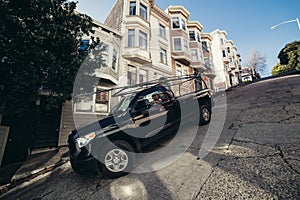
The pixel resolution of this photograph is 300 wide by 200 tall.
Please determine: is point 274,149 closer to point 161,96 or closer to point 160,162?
point 160,162

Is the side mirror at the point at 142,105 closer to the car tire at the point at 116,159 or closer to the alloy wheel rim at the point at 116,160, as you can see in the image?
the car tire at the point at 116,159

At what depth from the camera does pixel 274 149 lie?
3230 millimetres

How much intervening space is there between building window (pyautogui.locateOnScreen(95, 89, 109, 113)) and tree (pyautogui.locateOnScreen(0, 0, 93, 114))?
4.33 meters

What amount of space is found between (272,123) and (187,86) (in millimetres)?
13586

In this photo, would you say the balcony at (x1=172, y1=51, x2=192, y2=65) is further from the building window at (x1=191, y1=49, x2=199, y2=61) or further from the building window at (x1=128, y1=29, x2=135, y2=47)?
the building window at (x1=128, y1=29, x2=135, y2=47)

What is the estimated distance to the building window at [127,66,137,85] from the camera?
12.7 meters

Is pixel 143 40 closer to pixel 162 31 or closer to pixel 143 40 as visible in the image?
pixel 143 40

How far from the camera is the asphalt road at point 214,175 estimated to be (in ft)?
7.61

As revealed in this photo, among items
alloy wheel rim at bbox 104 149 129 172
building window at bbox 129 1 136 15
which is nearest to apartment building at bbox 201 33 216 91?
building window at bbox 129 1 136 15

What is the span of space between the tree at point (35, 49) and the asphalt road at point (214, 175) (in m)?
3.24

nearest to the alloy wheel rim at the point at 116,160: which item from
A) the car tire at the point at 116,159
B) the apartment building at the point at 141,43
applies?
the car tire at the point at 116,159

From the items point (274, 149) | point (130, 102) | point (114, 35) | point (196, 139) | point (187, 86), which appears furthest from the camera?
point (187, 86)

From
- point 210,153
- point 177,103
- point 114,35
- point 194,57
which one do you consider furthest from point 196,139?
point 194,57

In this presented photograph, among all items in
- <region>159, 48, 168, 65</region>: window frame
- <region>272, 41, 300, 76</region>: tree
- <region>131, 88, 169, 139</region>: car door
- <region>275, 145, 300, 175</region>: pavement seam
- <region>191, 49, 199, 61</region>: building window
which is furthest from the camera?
<region>191, 49, 199, 61</region>: building window
